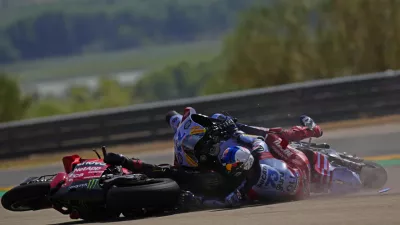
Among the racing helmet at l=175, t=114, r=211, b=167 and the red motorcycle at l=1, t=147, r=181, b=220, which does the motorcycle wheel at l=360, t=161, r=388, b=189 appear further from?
the red motorcycle at l=1, t=147, r=181, b=220

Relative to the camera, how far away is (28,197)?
8766 millimetres

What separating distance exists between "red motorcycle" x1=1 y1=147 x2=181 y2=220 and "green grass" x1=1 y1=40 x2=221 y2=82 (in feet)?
171

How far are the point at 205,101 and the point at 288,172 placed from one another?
7.67 metres

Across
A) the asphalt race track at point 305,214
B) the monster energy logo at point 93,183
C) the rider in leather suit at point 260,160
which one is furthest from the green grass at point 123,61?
the monster energy logo at point 93,183

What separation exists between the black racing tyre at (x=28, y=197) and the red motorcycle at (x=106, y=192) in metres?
0.11

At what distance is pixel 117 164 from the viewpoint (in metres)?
8.39

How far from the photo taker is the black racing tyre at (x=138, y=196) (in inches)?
310

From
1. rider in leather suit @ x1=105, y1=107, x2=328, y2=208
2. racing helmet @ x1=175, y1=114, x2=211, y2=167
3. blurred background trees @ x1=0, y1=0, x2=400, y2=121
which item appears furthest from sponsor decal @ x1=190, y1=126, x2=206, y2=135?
blurred background trees @ x1=0, y1=0, x2=400, y2=121

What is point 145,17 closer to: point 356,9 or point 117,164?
point 356,9

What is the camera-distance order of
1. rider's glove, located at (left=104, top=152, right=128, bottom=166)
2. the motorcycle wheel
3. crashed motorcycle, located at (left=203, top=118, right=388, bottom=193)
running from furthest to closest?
the motorcycle wheel
crashed motorcycle, located at (left=203, top=118, right=388, bottom=193)
rider's glove, located at (left=104, top=152, right=128, bottom=166)

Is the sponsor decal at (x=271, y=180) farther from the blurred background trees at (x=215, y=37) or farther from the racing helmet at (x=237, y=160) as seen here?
the blurred background trees at (x=215, y=37)

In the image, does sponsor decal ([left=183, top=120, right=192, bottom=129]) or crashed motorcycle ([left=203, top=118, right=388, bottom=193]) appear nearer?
sponsor decal ([left=183, top=120, right=192, bottom=129])

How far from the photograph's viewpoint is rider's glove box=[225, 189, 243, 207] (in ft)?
27.7

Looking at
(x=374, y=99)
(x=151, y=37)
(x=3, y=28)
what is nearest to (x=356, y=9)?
(x=374, y=99)
